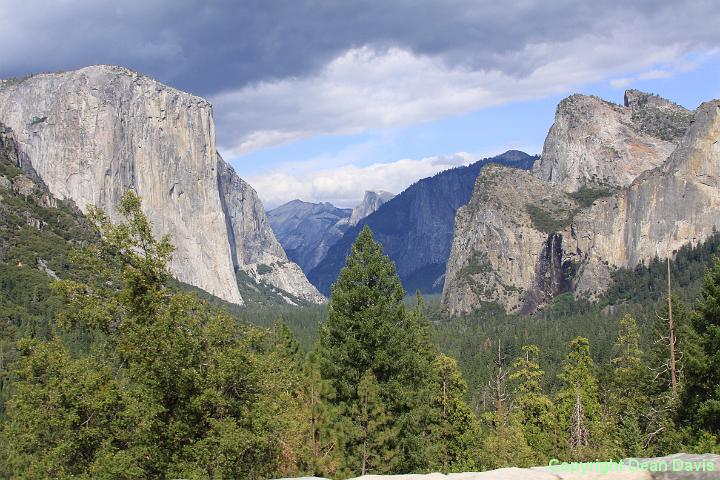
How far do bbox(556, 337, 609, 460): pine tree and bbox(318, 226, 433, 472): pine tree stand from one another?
8.08 metres

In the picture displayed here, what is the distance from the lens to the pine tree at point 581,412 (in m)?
36.5

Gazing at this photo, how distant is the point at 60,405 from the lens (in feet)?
68.0

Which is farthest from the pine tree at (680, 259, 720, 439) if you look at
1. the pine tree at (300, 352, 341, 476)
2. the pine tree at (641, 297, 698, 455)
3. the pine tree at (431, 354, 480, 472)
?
the pine tree at (431, 354, 480, 472)

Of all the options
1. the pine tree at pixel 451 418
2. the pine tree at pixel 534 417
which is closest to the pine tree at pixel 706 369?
the pine tree at pixel 534 417

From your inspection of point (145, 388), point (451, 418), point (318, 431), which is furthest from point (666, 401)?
point (145, 388)

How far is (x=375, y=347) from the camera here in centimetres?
3456

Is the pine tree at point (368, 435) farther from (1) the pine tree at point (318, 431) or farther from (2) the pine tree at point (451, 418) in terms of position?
(2) the pine tree at point (451, 418)

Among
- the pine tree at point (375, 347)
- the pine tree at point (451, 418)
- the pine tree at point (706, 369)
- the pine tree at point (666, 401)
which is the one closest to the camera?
the pine tree at point (706, 369)

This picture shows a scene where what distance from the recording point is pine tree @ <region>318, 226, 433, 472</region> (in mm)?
34000

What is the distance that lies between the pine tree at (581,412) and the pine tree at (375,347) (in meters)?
8.08

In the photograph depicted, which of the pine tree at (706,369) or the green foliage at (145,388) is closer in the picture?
the green foliage at (145,388)

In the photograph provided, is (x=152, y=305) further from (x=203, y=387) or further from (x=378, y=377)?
(x=378, y=377)

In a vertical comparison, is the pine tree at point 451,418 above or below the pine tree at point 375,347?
below

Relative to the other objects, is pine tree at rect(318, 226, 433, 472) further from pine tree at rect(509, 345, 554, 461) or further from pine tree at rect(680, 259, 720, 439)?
pine tree at rect(680, 259, 720, 439)
